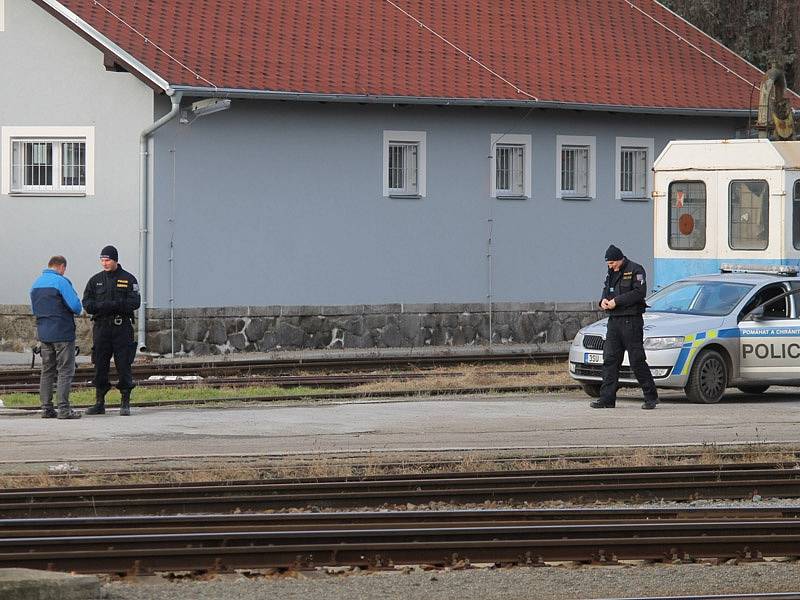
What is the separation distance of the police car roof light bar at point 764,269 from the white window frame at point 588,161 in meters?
9.41

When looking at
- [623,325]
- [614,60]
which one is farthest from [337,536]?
[614,60]

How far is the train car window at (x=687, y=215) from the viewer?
2423cm

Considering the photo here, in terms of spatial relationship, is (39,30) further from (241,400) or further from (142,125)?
(241,400)

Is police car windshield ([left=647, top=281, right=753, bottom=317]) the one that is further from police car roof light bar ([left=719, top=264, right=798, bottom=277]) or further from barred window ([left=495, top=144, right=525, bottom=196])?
barred window ([left=495, top=144, right=525, bottom=196])

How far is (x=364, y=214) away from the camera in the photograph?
1172 inches

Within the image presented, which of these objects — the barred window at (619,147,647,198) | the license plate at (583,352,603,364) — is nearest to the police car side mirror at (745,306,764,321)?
the license plate at (583,352,603,364)

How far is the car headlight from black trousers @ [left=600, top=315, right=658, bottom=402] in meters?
0.53

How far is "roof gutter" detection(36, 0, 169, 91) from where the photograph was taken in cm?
2666

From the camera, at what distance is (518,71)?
31844 mm

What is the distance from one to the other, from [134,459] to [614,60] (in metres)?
20.4

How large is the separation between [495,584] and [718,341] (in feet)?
35.2

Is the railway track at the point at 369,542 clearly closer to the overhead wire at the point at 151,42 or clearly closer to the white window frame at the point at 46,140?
the overhead wire at the point at 151,42

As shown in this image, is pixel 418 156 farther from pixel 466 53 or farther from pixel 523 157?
pixel 466 53

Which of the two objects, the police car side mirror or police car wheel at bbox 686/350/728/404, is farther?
the police car side mirror
